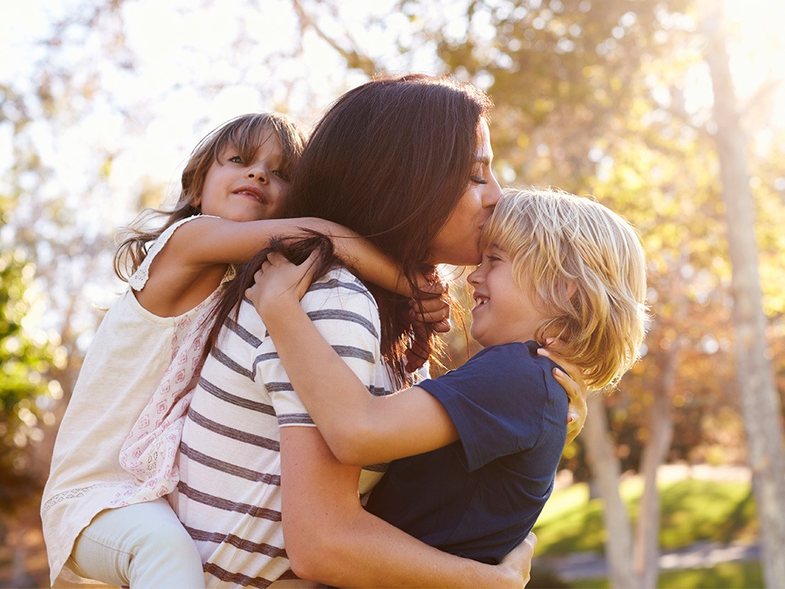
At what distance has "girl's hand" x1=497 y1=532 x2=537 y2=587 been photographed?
2234 mm

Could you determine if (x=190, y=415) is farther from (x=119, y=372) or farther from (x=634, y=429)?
(x=634, y=429)

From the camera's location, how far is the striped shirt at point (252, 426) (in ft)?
6.77

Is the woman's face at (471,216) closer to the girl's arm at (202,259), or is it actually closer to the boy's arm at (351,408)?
the girl's arm at (202,259)

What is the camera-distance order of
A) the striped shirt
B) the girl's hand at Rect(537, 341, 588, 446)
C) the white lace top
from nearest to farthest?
the striped shirt
the girl's hand at Rect(537, 341, 588, 446)
the white lace top

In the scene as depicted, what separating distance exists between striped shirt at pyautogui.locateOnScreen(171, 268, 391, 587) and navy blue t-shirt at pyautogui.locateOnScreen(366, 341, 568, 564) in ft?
0.39

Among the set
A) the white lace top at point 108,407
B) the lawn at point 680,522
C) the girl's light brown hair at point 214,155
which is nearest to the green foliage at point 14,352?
the lawn at point 680,522

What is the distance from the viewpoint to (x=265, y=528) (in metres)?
2.12

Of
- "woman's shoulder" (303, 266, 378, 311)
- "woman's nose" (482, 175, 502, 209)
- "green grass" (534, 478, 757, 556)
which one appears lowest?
"green grass" (534, 478, 757, 556)

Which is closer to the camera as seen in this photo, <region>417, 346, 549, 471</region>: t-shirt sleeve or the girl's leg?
<region>417, 346, 549, 471</region>: t-shirt sleeve

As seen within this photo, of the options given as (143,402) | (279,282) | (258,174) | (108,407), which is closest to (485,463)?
(279,282)

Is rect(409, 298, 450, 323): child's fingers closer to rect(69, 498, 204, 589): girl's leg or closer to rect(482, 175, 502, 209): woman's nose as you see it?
rect(482, 175, 502, 209): woman's nose

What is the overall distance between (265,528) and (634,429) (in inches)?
908

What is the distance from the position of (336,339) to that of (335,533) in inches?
15.5

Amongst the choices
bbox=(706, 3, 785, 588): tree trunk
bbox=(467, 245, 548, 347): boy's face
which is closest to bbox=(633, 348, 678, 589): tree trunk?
bbox=(706, 3, 785, 588): tree trunk
